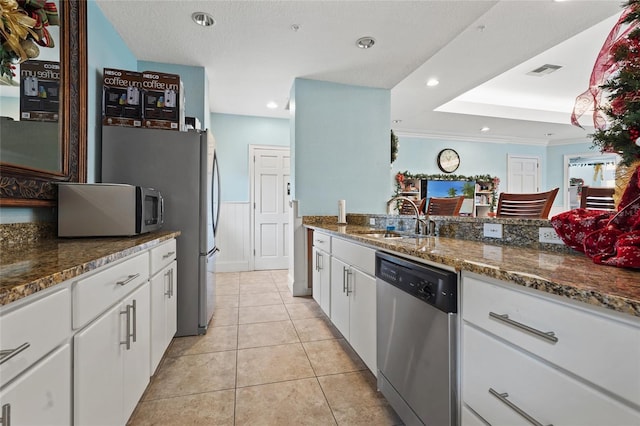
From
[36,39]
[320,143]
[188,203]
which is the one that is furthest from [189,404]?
[320,143]

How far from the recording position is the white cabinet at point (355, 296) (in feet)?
5.56

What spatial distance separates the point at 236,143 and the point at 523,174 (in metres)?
6.72

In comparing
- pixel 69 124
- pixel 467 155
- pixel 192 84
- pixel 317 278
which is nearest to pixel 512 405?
pixel 317 278

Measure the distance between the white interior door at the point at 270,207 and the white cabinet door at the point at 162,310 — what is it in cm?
272

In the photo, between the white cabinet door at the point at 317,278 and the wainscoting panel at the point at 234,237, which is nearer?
the white cabinet door at the point at 317,278

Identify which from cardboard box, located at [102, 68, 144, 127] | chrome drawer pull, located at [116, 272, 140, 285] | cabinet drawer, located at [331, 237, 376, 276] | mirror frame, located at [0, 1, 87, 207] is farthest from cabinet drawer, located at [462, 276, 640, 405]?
cardboard box, located at [102, 68, 144, 127]

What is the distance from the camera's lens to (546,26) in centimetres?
263

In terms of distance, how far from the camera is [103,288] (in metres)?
1.09

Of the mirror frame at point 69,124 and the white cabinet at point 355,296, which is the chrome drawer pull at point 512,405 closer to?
the white cabinet at point 355,296

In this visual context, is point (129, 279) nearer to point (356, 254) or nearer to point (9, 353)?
point (9, 353)

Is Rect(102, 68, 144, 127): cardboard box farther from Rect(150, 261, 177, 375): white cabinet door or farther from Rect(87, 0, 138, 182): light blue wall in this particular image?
Rect(150, 261, 177, 375): white cabinet door

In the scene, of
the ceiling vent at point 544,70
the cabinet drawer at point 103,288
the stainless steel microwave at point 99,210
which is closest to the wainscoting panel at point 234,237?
the stainless steel microwave at point 99,210

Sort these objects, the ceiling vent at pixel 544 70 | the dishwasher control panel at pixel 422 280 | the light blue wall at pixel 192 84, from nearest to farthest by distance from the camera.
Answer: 1. the dishwasher control panel at pixel 422 280
2. the light blue wall at pixel 192 84
3. the ceiling vent at pixel 544 70

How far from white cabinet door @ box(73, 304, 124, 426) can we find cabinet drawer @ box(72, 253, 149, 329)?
4 cm
